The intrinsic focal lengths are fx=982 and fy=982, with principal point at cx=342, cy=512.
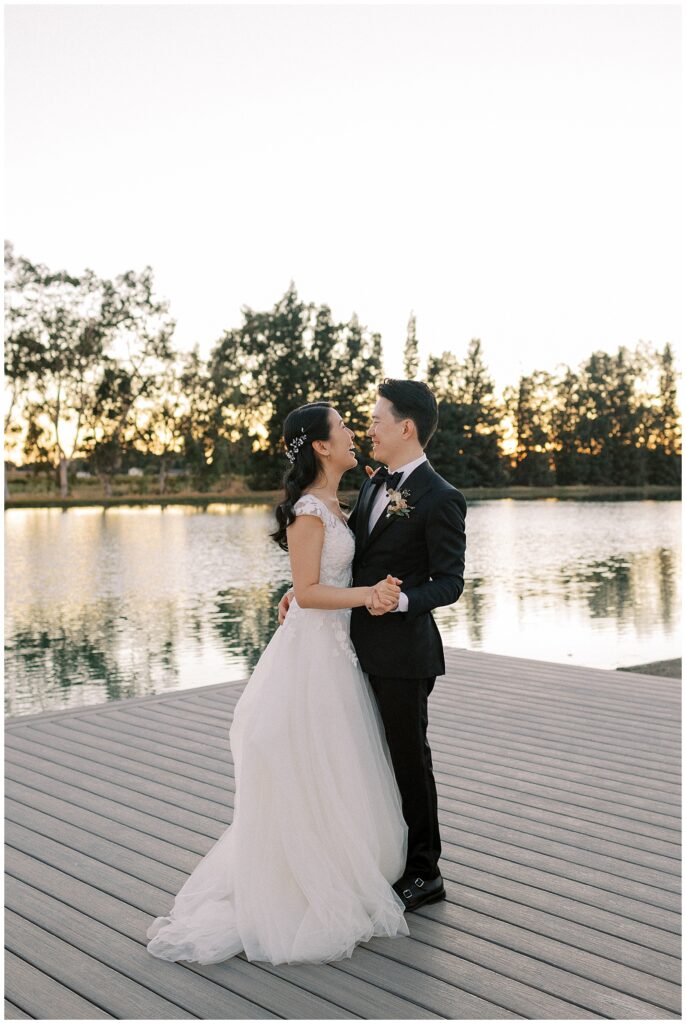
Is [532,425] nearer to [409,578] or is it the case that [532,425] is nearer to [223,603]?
[223,603]

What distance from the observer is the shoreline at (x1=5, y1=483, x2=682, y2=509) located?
3872cm

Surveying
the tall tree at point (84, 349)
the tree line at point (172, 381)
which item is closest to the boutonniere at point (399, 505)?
the tree line at point (172, 381)

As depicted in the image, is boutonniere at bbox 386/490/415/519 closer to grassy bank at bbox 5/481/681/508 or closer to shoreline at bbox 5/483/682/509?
shoreline at bbox 5/483/682/509

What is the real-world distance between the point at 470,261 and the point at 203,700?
33.2 meters

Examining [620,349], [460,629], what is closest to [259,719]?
[460,629]

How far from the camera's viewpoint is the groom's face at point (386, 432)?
2.67m

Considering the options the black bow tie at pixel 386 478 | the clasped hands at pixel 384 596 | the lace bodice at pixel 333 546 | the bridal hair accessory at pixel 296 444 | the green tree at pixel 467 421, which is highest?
the green tree at pixel 467 421

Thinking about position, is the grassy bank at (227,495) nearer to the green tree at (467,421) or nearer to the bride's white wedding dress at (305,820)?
the green tree at (467,421)

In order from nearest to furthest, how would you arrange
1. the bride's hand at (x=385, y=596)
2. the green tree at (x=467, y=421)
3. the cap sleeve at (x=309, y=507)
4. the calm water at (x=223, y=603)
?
the bride's hand at (x=385, y=596) < the cap sleeve at (x=309, y=507) < the calm water at (x=223, y=603) < the green tree at (x=467, y=421)

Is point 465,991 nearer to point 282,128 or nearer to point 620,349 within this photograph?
point 282,128

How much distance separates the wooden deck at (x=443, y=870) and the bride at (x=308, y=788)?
87 mm

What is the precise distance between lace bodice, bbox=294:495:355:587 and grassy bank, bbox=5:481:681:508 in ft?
113

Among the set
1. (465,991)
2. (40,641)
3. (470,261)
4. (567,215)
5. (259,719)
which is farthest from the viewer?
(470,261)

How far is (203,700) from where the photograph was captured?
216 inches
